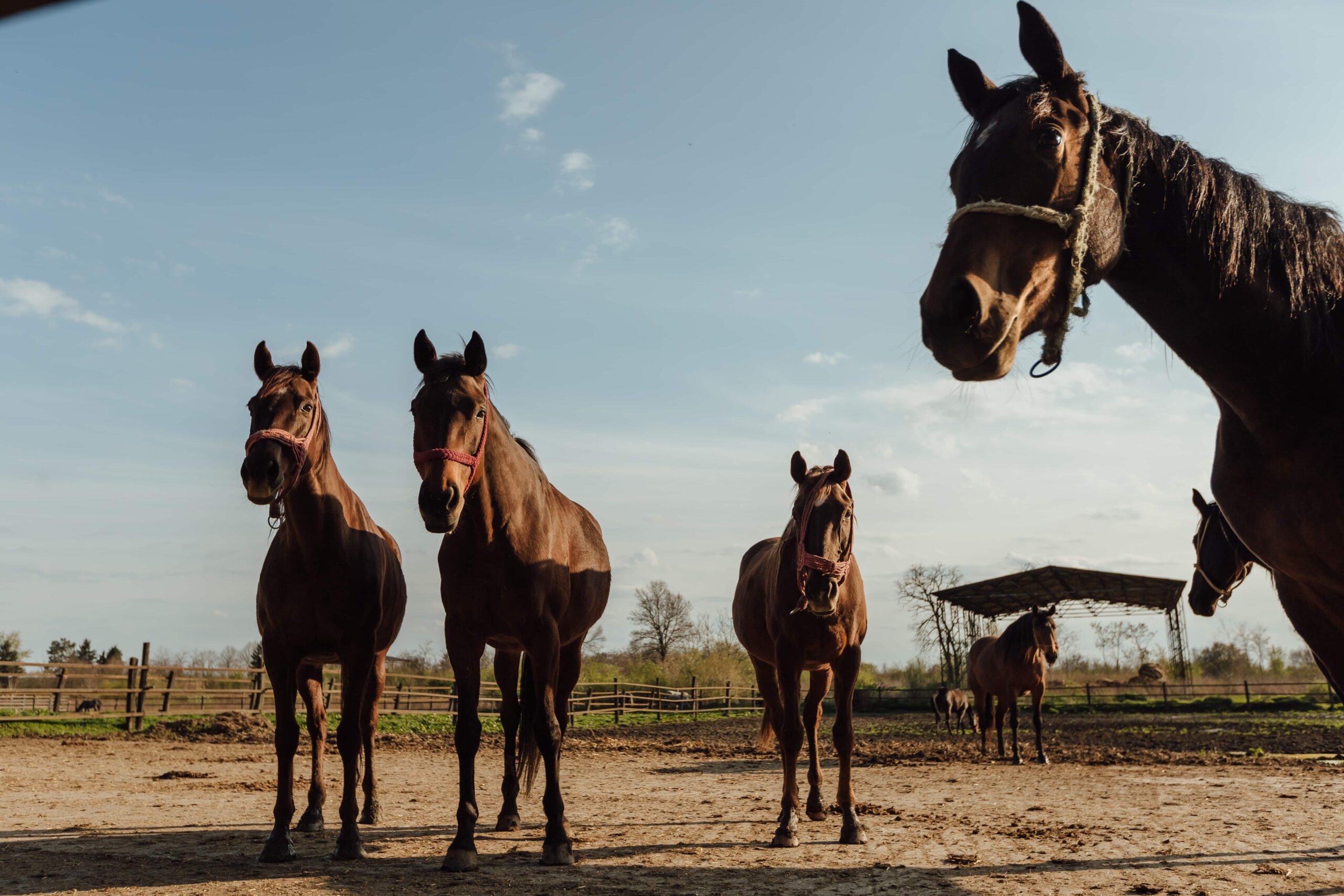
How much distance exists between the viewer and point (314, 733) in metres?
6.50

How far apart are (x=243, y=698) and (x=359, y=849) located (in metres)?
18.5

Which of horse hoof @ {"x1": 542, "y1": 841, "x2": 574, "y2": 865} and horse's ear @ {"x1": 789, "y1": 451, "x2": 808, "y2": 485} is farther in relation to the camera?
horse's ear @ {"x1": 789, "y1": 451, "x2": 808, "y2": 485}

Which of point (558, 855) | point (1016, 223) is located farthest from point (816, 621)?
point (1016, 223)

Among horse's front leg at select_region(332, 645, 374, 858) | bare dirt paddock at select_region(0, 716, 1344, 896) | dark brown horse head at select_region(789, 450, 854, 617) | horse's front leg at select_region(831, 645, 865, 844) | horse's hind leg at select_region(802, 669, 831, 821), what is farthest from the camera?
horse's hind leg at select_region(802, 669, 831, 821)

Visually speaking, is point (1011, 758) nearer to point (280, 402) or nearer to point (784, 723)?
point (784, 723)

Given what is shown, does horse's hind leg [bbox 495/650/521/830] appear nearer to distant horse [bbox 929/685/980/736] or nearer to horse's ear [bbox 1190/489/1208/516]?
horse's ear [bbox 1190/489/1208/516]

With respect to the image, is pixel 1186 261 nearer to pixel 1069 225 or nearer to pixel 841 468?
pixel 1069 225

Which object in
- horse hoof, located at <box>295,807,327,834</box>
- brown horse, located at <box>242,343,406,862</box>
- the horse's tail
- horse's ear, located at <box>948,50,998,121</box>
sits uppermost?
horse's ear, located at <box>948,50,998,121</box>

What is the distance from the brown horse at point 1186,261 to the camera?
1857 mm

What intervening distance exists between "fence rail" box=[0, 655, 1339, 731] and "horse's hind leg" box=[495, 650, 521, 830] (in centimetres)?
136

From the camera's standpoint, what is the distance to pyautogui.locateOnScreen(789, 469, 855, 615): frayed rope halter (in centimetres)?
563

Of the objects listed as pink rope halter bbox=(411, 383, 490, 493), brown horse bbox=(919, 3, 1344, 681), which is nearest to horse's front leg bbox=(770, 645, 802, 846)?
pink rope halter bbox=(411, 383, 490, 493)

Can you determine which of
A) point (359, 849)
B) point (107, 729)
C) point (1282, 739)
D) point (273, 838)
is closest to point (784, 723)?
point (359, 849)

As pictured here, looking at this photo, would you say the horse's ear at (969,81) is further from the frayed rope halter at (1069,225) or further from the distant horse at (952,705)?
the distant horse at (952,705)
